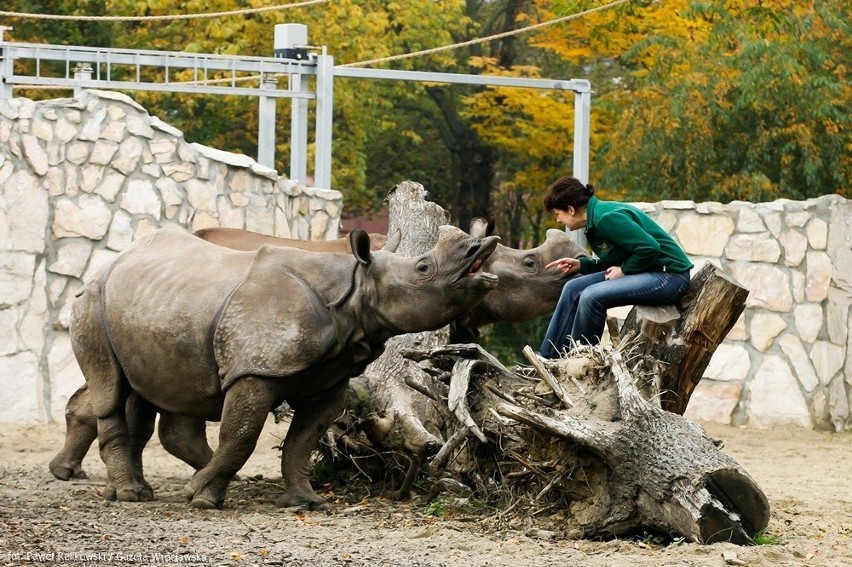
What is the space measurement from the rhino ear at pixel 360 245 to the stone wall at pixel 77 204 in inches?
189

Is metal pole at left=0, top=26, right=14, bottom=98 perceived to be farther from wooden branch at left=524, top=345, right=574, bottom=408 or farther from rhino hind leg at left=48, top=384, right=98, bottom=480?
wooden branch at left=524, top=345, right=574, bottom=408

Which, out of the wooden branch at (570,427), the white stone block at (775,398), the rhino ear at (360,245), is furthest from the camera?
the white stone block at (775,398)

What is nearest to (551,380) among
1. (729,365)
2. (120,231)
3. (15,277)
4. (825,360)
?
(120,231)

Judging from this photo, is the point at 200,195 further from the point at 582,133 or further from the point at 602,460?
the point at 602,460

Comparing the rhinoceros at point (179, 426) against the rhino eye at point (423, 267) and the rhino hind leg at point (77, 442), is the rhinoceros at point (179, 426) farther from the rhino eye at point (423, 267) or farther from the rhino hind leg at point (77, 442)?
the rhino eye at point (423, 267)

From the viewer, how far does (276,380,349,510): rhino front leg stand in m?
7.48

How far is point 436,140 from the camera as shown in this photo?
2423 centimetres

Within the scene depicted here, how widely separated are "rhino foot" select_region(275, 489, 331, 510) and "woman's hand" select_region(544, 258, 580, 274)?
1.94m

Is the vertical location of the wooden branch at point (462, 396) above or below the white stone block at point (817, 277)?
below

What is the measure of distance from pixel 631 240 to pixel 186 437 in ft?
8.86

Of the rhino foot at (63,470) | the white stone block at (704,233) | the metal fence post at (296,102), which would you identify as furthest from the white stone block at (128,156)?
the white stone block at (704,233)

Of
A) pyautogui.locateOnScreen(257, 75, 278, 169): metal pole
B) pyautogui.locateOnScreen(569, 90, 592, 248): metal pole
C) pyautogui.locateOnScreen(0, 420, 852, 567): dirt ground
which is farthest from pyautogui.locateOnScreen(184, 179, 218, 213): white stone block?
pyautogui.locateOnScreen(0, 420, 852, 567): dirt ground

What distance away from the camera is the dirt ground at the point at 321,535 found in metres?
5.86

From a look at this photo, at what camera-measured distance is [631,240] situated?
7.70 meters
